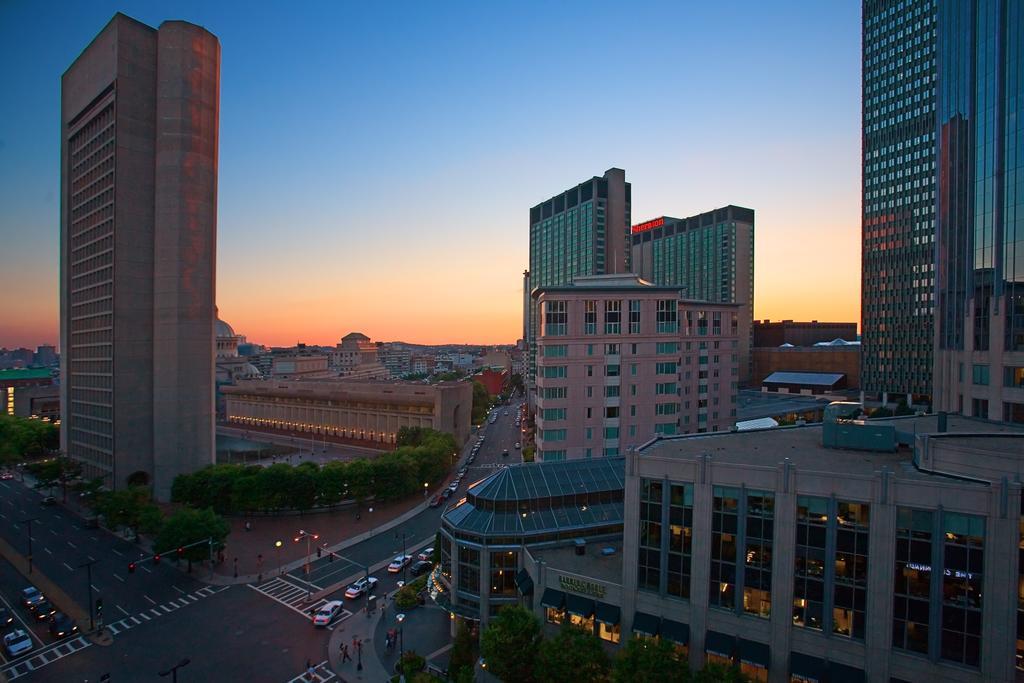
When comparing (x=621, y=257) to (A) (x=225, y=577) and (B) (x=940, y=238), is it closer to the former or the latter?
(B) (x=940, y=238)

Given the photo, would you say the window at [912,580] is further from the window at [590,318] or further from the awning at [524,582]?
the window at [590,318]

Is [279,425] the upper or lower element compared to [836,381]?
lower

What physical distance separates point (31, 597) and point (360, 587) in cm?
3005

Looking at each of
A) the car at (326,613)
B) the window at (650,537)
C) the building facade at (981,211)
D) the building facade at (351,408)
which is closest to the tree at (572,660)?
the window at (650,537)

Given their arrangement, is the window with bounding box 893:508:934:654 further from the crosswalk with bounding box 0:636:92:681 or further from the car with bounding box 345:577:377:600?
the crosswalk with bounding box 0:636:92:681

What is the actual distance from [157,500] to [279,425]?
212 ft

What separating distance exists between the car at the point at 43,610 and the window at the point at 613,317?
61.5 m

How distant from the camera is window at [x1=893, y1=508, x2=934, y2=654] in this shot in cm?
2612

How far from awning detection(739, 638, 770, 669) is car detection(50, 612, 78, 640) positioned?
5242cm

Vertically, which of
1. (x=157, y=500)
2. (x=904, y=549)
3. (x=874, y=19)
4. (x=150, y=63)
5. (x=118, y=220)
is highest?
(x=874, y=19)

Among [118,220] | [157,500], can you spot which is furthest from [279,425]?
[118,220]

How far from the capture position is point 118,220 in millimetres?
83625

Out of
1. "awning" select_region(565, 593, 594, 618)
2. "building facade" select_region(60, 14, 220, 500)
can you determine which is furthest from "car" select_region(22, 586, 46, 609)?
"awning" select_region(565, 593, 594, 618)

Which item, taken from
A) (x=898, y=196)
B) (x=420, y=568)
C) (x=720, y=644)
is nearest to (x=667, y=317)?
(x=420, y=568)
